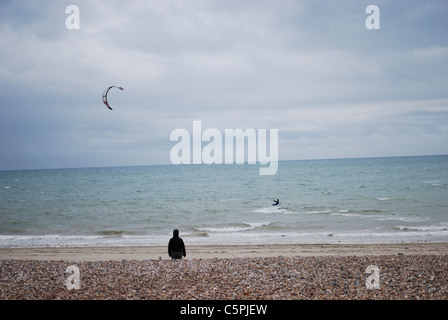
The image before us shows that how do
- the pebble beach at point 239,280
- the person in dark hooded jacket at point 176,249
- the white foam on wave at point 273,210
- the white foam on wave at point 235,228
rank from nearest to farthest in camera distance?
the pebble beach at point 239,280 < the person in dark hooded jacket at point 176,249 < the white foam on wave at point 235,228 < the white foam on wave at point 273,210

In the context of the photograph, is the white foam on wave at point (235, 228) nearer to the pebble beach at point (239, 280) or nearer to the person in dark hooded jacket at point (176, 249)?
the person in dark hooded jacket at point (176, 249)

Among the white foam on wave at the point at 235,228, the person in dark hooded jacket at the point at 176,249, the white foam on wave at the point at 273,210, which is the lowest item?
the white foam on wave at the point at 235,228

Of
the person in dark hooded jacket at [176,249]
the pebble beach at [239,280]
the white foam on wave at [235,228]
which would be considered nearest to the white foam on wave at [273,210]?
the white foam on wave at [235,228]

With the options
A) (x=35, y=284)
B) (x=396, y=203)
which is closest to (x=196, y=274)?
(x=35, y=284)

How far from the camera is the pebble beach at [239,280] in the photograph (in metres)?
7.81

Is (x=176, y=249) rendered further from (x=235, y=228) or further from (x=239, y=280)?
(x=235, y=228)

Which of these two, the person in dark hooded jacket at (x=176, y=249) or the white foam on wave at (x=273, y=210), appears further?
the white foam on wave at (x=273, y=210)

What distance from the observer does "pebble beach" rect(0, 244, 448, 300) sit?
781 cm

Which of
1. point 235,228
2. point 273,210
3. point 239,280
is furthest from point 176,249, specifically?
point 273,210

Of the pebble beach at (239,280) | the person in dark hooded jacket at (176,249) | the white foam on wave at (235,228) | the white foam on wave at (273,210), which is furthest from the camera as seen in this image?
the white foam on wave at (273,210)

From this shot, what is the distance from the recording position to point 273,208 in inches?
1312
